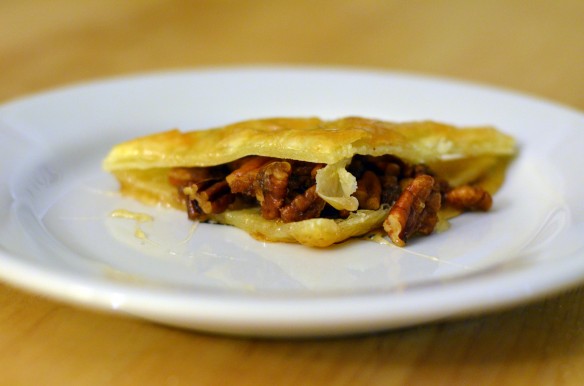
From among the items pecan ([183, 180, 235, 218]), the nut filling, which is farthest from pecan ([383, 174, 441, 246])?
pecan ([183, 180, 235, 218])

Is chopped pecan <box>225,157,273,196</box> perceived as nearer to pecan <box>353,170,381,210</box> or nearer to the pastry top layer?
the pastry top layer

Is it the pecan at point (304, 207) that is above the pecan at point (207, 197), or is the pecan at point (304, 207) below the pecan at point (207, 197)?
above

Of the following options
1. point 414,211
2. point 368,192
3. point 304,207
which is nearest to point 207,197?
point 304,207

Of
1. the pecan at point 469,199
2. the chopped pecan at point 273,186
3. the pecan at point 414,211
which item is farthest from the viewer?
the pecan at point 469,199

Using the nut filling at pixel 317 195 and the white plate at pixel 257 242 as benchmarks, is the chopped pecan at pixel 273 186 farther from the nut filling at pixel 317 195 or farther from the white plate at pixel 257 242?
the white plate at pixel 257 242

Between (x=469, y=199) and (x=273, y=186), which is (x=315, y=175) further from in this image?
(x=469, y=199)

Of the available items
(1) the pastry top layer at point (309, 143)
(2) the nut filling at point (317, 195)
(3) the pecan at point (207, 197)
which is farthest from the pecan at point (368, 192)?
(3) the pecan at point (207, 197)

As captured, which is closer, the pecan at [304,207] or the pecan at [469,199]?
the pecan at [304,207]

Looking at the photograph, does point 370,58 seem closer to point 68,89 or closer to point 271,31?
point 271,31
